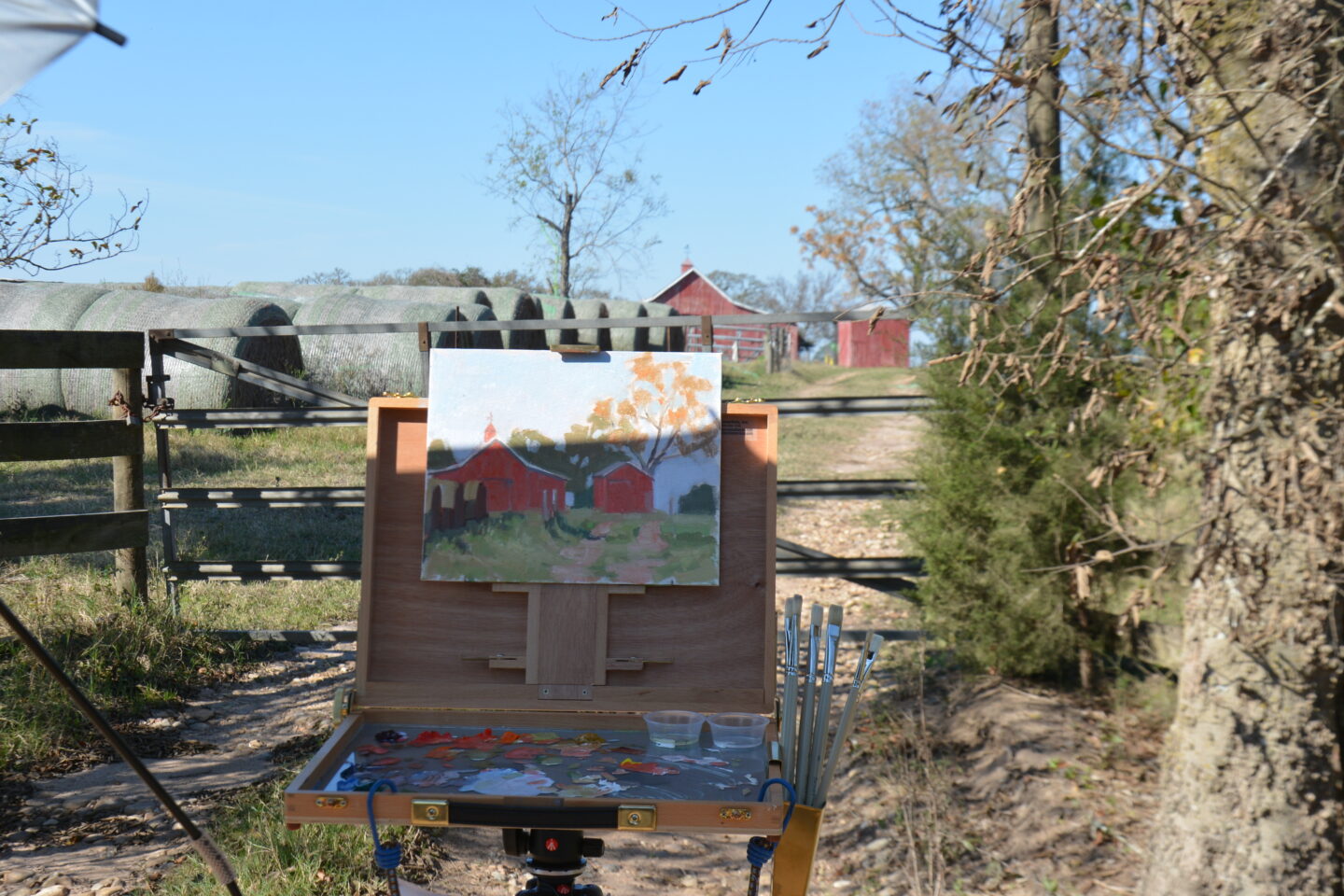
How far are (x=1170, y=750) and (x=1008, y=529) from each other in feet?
4.29

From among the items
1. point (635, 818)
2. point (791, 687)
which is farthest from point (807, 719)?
point (635, 818)

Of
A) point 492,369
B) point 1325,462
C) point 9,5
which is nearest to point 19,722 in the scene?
point 492,369

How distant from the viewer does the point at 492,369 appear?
9.21 feet

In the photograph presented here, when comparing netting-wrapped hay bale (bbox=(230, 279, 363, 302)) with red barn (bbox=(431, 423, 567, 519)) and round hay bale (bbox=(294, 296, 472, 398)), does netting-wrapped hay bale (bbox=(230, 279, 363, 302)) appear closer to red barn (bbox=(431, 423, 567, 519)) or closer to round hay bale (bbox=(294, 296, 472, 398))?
round hay bale (bbox=(294, 296, 472, 398))

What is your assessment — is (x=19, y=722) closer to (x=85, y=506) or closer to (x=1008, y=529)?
(x=1008, y=529)

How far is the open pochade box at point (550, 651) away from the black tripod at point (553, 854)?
6.0 inches

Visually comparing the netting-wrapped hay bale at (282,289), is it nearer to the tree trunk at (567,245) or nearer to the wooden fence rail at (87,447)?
the tree trunk at (567,245)

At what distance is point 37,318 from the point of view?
505 inches

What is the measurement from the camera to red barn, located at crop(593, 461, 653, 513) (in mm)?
2752

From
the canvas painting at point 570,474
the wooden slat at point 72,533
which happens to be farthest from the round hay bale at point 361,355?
the canvas painting at point 570,474

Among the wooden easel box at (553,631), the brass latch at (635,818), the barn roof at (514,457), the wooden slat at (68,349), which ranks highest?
the wooden slat at (68,349)

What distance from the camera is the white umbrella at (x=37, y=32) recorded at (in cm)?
150

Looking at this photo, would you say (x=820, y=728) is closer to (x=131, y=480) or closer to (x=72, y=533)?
(x=72, y=533)

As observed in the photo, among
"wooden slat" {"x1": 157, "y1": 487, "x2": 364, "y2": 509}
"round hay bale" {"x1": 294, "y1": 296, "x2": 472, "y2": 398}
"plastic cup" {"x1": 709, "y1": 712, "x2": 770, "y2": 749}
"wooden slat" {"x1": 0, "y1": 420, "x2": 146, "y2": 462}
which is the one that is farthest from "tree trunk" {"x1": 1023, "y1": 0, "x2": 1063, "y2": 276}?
"round hay bale" {"x1": 294, "y1": 296, "x2": 472, "y2": 398}
